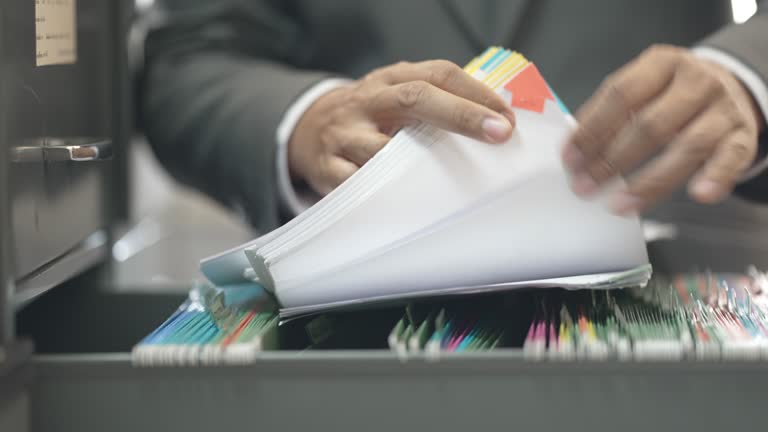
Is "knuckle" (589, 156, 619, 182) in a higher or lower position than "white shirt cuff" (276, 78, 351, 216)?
higher

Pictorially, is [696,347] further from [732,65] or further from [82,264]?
[82,264]

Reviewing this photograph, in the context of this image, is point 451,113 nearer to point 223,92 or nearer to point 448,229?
point 448,229

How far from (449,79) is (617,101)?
0.25 ft

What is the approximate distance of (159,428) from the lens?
29cm

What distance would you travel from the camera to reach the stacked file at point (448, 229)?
0.34m

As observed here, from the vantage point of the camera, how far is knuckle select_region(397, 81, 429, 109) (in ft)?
1.23

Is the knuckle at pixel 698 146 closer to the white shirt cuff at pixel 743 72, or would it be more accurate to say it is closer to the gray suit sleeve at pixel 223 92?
the white shirt cuff at pixel 743 72

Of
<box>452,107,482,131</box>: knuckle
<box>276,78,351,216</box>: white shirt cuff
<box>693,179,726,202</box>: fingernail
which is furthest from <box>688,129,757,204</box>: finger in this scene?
<box>276,78,351,216</box>: white shirt cuff

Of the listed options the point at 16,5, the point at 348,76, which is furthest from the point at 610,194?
the point at 348,76

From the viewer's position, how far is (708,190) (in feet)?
1.15

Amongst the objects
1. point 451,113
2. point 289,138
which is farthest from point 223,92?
point 451,113

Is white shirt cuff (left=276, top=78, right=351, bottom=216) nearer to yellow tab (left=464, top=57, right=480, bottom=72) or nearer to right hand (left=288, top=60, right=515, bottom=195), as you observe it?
right hand (left=288, top=60, right=515, bottom=195)

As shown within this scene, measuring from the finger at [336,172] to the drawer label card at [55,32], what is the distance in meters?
0.16

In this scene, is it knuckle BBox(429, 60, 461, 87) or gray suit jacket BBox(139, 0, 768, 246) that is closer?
knuckle BBox(429, 60, 461, 87)
